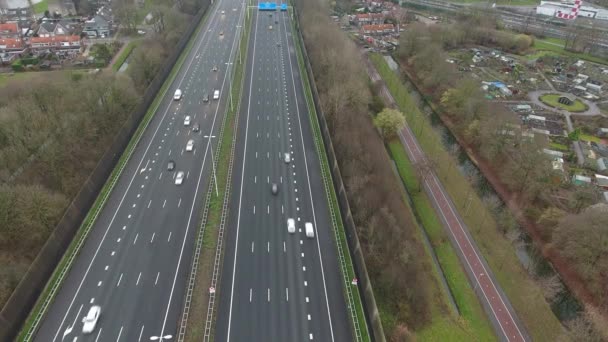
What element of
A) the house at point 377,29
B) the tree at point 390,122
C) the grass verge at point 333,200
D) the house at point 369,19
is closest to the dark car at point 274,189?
the grass verge at point 333,200

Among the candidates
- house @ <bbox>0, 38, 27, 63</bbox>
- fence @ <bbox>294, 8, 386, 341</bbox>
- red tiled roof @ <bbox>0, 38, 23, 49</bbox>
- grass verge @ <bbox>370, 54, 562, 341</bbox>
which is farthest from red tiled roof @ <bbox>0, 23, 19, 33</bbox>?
grass verge @ <bbox>370, 54, 562, 341</bbox>

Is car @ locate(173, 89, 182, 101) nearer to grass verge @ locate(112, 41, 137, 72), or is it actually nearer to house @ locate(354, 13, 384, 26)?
grass verge @ locate(112, 41, 137, 72)

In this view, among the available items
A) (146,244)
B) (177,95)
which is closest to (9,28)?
(177,95)

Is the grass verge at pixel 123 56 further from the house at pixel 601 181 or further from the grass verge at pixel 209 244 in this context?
the house at pixel 601 181

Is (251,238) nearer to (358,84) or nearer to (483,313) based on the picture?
(483,313)

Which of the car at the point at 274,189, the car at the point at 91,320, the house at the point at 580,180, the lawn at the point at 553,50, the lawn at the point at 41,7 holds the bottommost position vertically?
the car at the point at 91,320

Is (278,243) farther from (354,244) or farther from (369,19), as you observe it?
(369,19)

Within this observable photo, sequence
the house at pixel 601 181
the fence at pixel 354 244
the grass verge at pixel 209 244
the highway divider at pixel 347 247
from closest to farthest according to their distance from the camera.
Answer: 1. the fence at pixel 354 244
2. the grass verge at pixel 209 244
3. the highway divider at pixel 347 247
4. the house at pixel 601 181

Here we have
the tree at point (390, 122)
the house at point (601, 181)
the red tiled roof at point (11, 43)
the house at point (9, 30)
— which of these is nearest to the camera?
the house at point (601, 181)
